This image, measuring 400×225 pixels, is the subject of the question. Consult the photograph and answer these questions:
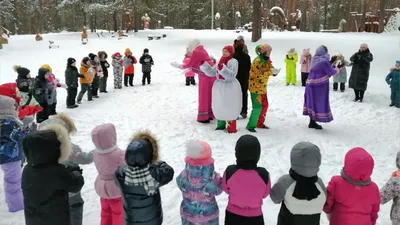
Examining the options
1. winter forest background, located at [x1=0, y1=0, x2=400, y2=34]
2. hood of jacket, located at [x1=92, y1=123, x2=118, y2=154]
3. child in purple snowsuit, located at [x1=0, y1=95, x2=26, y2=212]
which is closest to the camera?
hood of jacket, located at [x1=92, y1=123, x2=118, y2=154]

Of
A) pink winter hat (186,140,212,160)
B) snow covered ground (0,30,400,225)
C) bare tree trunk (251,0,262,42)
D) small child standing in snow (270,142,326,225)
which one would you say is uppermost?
bare tree trunk (251,0,262,42)

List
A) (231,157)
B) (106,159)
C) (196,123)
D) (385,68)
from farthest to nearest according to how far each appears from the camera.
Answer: (385,68), (196,123), (231,157), (106,159)

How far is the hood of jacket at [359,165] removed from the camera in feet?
10.2

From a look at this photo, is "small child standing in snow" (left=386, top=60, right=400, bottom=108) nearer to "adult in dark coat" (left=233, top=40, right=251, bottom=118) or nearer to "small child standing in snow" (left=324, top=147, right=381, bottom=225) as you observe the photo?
"adult in dark coat" (left=233, top=40, right=251, bottom=118)

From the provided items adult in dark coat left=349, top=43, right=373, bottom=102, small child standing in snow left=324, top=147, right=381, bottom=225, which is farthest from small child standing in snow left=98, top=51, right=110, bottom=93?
small child standing in snow left=324, top=147, right=381, bottom=225

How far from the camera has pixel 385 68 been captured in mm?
15797

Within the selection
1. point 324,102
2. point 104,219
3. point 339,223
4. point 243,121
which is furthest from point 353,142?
point 104,219

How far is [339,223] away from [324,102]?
481 centimetres

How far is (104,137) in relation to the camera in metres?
3.74

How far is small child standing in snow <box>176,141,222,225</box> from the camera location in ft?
11.2

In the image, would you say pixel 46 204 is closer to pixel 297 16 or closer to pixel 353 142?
pixel 353 142

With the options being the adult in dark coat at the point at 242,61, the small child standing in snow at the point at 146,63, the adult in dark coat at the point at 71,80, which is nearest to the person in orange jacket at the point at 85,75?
the adult in dark coat at the point at 71,80

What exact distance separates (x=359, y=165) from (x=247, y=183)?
3.20 feet

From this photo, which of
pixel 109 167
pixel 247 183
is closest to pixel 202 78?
pixel 109 167
